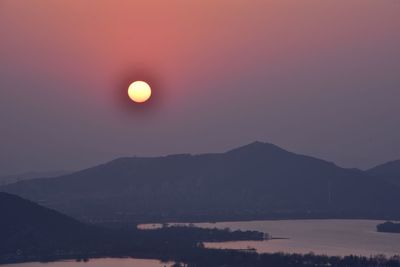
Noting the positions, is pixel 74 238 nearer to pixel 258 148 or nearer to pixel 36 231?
pixel 36 231

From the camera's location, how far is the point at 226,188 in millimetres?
91000

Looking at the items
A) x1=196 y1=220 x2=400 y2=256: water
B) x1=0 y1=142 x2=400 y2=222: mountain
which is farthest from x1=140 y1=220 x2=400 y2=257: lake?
x1=0 y1=142 x2=400 y2=222: mountain

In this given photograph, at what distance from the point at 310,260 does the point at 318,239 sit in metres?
12.9

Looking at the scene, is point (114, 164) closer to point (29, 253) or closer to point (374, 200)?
point (374, 200)

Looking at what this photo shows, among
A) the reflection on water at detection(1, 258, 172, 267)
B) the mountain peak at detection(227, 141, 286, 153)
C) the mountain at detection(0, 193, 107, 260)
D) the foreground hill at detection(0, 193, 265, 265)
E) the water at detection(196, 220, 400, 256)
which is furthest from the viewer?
the mountain peak at detection(227, 141, 286, 153)

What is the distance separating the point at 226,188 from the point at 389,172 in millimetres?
18444

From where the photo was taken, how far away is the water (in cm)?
5081

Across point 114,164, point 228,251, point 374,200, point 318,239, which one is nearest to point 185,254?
point 228,251

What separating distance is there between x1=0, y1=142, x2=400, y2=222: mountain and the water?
691cm

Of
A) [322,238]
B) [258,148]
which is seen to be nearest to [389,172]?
[258,148]

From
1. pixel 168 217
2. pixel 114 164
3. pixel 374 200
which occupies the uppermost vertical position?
pixel 114 164

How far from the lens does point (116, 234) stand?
54.5m

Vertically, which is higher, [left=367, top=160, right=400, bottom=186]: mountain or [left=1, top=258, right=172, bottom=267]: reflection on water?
[left=367, top=160, right=400, bottom=186]: mountain

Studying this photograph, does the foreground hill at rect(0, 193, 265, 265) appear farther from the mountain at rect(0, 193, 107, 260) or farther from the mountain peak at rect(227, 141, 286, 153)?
the mountain peak at rect(227, 141, 286, 153)
